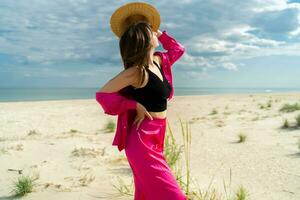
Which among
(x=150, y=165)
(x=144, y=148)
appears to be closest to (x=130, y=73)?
(x=144, y=148)

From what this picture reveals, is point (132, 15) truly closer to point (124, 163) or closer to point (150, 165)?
point (150, 165)

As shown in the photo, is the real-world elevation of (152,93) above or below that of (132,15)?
below

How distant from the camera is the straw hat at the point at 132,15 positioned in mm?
2955

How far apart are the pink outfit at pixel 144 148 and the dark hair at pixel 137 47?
26 cm

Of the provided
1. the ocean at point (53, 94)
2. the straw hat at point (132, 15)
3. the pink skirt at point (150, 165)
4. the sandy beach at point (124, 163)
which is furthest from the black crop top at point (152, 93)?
the ocean at point (53, 94)

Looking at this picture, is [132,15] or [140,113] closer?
[140,113]

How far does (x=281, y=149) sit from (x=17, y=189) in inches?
195

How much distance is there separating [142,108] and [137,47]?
45cm

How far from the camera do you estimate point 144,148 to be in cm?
258

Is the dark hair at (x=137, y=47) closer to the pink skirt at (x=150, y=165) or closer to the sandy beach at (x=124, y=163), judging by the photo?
the pink skirt at (x=150, y=165)

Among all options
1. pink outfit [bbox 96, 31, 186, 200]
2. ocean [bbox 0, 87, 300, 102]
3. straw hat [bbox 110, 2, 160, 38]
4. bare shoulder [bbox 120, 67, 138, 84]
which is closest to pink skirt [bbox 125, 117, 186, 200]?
pink outfit [bbox 96, 31, 186, 200]

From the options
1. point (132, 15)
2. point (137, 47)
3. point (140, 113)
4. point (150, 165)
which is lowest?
point (150, 165)

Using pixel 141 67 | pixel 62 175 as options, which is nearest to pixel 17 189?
pixel 62 175

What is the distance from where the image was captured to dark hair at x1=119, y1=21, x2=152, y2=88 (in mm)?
2572
